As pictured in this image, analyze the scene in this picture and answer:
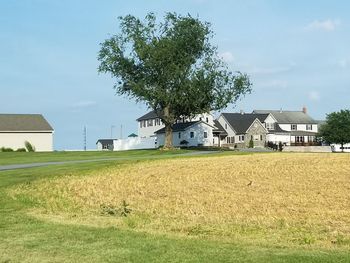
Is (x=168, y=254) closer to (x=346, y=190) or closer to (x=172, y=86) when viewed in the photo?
(x=346, y=190)

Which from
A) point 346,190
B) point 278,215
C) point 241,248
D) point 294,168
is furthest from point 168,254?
point 294,168

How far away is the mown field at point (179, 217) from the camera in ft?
31.6

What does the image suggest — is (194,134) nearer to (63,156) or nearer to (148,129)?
(148,129)

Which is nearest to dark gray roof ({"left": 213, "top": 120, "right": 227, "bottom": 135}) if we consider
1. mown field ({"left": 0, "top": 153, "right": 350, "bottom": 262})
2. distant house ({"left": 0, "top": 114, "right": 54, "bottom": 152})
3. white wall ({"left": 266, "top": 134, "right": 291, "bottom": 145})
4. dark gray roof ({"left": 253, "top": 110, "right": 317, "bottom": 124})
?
white wall ({"left": 266, "top": 134, "right": 291, "bottom": 145})

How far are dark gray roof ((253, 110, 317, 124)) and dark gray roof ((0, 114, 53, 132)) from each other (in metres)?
57.2

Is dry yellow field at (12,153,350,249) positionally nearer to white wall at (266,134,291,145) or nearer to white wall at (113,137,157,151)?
white wall at (113,137,157,151)

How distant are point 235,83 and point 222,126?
1926 inches

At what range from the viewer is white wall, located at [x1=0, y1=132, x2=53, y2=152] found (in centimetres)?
8531

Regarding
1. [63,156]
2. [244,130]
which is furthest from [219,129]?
[63,156]

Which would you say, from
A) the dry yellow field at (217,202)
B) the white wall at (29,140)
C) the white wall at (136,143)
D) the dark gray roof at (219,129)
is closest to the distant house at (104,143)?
the white wall at (136,143)

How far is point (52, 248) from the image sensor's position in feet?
33.0

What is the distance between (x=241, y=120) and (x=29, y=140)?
48323 millimetres

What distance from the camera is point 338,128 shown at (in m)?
101

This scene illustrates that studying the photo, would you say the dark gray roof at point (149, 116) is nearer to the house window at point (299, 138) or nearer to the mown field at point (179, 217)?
the house window at point (299, 138)
